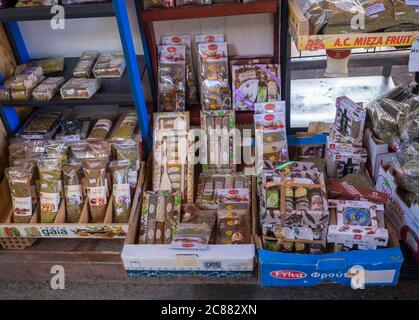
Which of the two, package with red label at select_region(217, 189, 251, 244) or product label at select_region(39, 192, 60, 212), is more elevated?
product label at select_region(39, 192, 60, 212)

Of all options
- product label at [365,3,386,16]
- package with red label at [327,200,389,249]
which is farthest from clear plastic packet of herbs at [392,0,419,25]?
package with red label at [327,200,389,249]

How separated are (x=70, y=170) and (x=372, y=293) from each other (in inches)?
64.8

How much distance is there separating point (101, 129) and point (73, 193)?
438 mm

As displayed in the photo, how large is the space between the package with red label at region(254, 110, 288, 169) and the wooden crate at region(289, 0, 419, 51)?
52cm

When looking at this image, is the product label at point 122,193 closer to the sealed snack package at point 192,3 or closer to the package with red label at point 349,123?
the sealed snack package at point 192,3

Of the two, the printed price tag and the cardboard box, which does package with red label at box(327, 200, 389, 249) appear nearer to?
the cardboard box

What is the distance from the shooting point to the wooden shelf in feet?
6.85

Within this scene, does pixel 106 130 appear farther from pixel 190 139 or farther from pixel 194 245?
pixel 194 245

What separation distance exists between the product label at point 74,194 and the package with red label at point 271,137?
98 cm

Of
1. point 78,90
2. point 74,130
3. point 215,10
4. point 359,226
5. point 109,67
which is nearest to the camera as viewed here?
point 359,226

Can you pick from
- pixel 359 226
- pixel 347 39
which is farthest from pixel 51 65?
pixel 359 226

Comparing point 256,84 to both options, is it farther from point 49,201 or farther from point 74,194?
point 49,201

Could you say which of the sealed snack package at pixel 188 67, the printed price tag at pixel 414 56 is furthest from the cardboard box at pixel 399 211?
the sealed snack package at pixel 188 67

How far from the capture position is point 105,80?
2447mm
